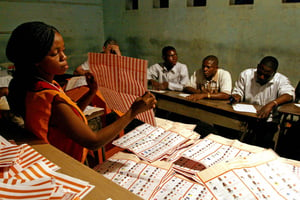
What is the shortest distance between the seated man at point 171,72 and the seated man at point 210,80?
37 centimetres

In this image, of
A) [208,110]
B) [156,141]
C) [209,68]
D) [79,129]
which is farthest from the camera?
[209,68]

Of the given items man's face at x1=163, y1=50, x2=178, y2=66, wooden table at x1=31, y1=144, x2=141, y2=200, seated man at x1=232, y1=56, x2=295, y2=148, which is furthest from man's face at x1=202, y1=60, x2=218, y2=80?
wooden table at x1=31, y1=144, x2=141, y2=200

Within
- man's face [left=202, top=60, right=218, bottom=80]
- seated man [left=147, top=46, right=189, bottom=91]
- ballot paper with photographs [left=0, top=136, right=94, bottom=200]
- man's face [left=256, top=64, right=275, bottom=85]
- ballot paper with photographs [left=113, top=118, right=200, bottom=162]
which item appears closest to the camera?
ballot paper with photographs [left=0, top=136, right=94, bottom=200]

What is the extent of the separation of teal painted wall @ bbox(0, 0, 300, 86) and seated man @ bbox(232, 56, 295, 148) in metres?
1.11

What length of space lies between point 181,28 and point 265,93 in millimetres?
2755

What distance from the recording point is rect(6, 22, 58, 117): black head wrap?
1097 millimetres

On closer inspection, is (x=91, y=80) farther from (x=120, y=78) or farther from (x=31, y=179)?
(x=31, y=179)

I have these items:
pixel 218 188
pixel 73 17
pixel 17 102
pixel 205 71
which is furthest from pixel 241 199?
pixel 73 17

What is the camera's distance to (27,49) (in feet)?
3.65

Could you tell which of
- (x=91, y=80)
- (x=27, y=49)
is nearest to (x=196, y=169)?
(x=91, y=80)

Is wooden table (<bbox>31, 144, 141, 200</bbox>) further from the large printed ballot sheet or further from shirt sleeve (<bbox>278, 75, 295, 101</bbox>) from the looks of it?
shirt sleeve (<bbox>278, 75, 295, 101</bbox>)

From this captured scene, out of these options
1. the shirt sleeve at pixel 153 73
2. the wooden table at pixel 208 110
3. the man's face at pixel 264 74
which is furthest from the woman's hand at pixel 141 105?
the shirt sleeve at pixel 153 73

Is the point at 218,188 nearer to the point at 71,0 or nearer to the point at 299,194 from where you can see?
the point at 299,194

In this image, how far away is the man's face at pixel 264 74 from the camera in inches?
139
